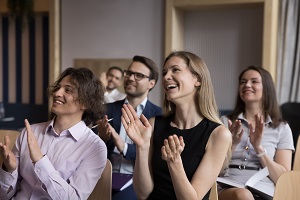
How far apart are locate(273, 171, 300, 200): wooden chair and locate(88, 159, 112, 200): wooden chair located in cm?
78

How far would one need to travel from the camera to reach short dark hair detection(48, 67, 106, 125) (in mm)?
2104

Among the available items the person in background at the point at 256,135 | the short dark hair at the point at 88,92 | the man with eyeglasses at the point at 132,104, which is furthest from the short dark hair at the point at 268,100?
the short dark hair at the point at 88,92

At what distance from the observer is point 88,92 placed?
2.12 meters

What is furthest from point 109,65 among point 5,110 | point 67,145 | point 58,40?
point 67,145

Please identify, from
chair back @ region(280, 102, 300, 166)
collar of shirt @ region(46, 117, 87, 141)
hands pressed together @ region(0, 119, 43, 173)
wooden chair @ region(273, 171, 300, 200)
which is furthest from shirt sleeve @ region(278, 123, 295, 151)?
hands pressed together @ region(0, 119, 43, 173)

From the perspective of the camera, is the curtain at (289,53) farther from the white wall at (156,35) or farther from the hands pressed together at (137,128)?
the hands pressed together at (137,128)

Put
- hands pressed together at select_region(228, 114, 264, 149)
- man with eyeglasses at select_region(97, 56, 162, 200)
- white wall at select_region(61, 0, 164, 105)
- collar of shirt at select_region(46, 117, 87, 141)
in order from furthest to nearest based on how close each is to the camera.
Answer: white wall at select_region(61, 0, 164, 105)
man with eyeglasses at select_region(97, 56, 162, 200)
hands pressed together at select_region(228, 114, 264, 149)
collar of shirt at select_region(46, 117, 87, 141)

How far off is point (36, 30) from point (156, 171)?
4838 mm

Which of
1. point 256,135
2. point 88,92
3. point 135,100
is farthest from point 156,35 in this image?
point 88,92

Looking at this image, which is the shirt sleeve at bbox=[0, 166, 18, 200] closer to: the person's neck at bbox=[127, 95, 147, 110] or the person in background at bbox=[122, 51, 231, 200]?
the person in background at bbox=[122, 51, 231, 200]

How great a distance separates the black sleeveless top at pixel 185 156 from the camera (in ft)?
6.24

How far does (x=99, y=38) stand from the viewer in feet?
18.4

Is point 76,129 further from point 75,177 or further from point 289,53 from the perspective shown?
point 289,53

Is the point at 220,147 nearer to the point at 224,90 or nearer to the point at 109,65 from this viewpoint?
the point at 224,90
